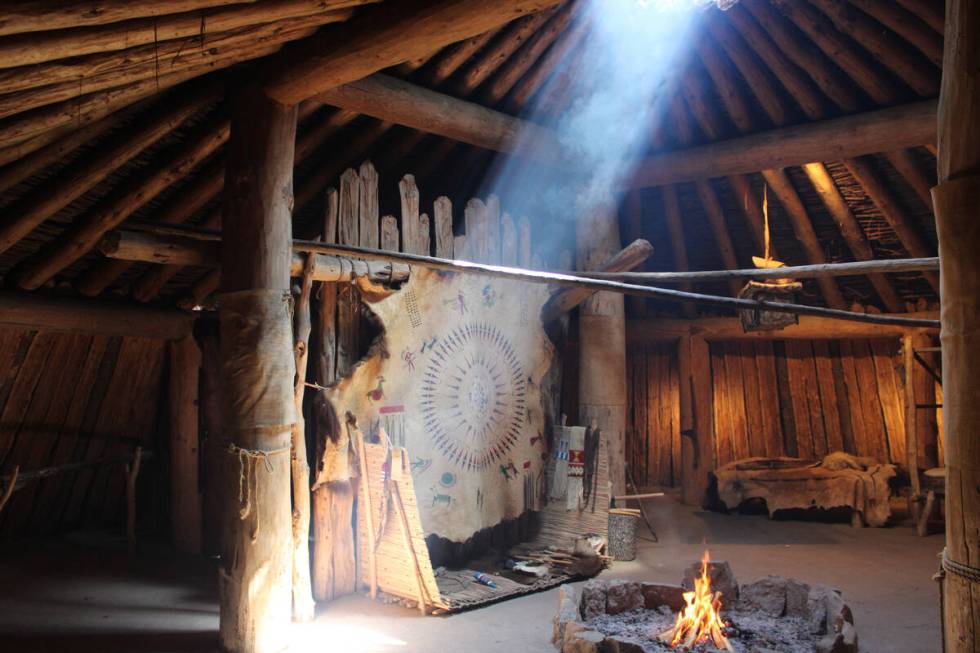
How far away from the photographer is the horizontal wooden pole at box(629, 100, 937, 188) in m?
5.54

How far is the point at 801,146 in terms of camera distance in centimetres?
599

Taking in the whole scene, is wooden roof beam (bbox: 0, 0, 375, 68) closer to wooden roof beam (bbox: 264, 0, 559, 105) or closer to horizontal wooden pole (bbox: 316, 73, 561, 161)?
wooden roof beam (bbox: 264, 0, 559, 105)

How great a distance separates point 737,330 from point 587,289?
8.39 ft

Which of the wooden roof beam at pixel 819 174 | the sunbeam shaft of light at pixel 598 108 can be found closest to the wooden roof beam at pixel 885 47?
the wooden roof beam at pixel 819 174

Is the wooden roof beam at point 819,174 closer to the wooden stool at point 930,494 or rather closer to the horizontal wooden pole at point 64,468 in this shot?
the wooden stool at point 930,494

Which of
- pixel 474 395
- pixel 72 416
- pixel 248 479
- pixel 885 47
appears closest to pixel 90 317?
pixel 72 416

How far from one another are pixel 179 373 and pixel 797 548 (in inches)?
207

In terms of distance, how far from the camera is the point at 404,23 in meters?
3.42

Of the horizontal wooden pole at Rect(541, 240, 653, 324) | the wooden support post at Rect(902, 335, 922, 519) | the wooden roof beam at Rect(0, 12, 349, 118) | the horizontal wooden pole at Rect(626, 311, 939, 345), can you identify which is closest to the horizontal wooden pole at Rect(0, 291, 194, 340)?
the wooden roof beam at Rect(0, 12, 349, 118)

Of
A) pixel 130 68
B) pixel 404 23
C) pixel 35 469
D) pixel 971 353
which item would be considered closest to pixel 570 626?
pixel 971 353

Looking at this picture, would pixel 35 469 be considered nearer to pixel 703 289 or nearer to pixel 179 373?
pixel 179 373

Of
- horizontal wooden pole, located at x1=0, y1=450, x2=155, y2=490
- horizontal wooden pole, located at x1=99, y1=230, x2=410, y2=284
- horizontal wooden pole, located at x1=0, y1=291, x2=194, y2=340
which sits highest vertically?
horizontal wooden pole, located at x1=99, y1=230, x2=410, y2=284

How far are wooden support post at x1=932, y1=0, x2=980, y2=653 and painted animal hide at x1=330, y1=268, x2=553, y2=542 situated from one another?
3478mm

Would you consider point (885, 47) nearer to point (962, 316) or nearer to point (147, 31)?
point (962, 316)
